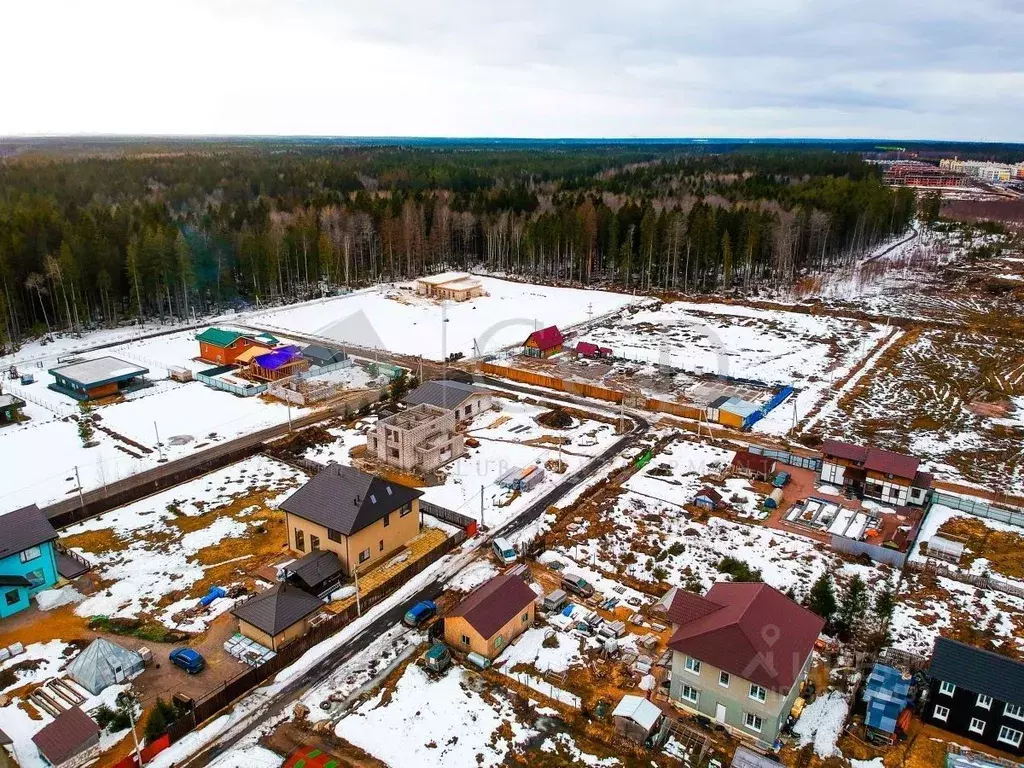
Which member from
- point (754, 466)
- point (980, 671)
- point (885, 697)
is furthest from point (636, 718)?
point (754, 466)

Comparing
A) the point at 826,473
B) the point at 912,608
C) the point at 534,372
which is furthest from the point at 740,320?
the point at 912,608

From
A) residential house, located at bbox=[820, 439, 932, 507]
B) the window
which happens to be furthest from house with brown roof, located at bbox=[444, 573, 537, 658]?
residential house, located at bbox=[820, 439, 932, 507]

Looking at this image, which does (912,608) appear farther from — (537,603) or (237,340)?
(237,340)

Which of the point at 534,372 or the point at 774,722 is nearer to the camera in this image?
the point at 774,722

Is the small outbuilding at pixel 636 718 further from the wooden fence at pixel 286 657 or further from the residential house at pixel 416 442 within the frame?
the residential house at pixel 416 442

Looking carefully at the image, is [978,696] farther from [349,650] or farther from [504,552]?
[349,650]

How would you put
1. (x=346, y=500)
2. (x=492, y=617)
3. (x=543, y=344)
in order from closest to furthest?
(x=492, y=617) < (x=346, y=500) < (x=543, y=344)

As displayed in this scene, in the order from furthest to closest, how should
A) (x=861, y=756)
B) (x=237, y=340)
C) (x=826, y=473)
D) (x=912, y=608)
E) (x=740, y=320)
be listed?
1. (x=740, y=320)
2. (x=237, y=340)
3. (x=826, y=473)
4. (x=912, y=608)
5. (x=861, y=756)
